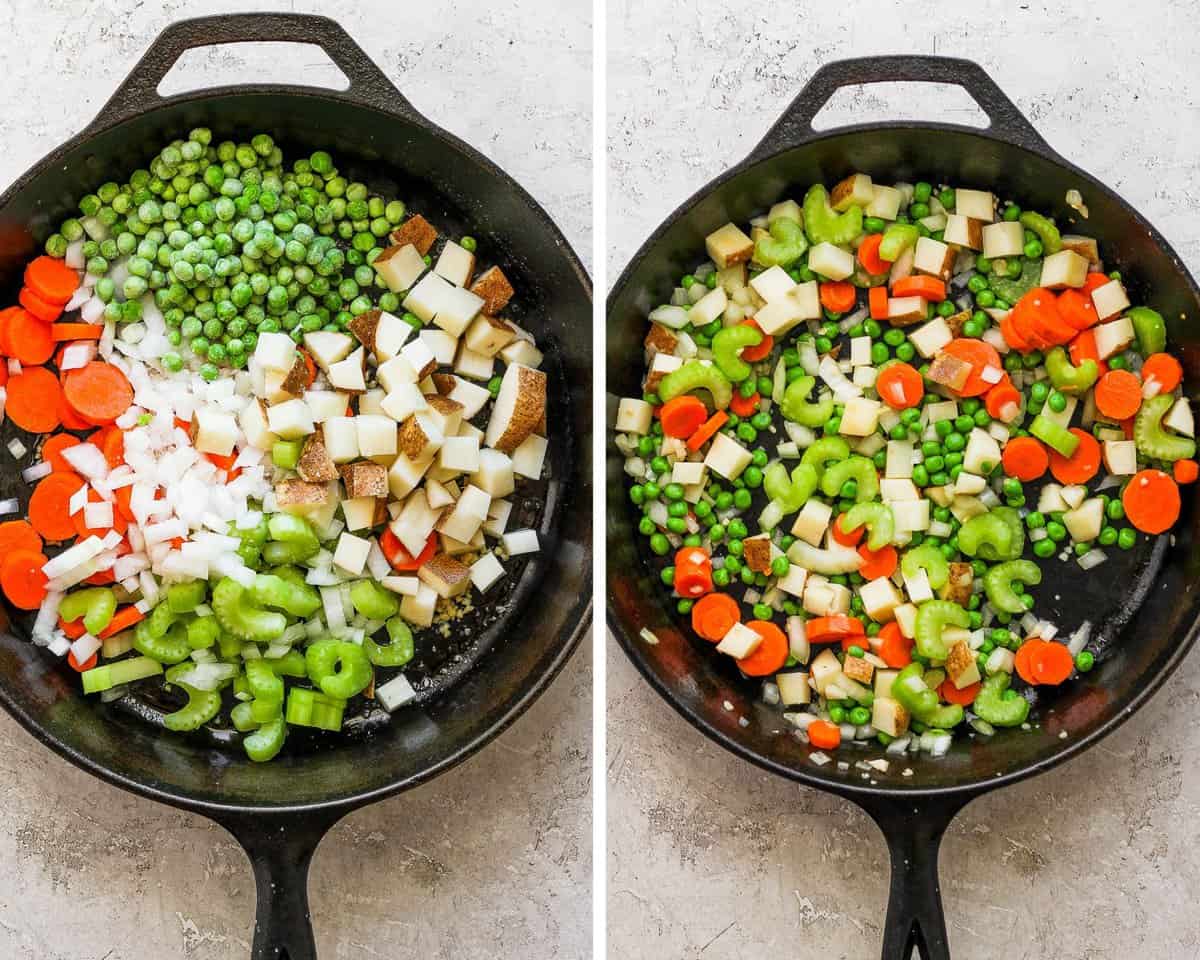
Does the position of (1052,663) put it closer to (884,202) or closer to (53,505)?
(884,202)

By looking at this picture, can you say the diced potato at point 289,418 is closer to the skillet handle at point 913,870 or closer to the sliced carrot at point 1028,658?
the skillet handle at point 913,870

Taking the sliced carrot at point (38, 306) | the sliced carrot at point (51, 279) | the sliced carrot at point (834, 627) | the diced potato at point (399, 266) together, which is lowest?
the sliced carrot at point (834, 627)

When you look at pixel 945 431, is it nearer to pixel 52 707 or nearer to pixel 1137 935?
pixel 1137 935

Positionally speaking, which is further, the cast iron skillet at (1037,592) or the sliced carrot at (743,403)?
the sliced carrot at (743,403)

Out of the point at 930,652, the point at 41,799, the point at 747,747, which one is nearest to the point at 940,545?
the point at 930,652

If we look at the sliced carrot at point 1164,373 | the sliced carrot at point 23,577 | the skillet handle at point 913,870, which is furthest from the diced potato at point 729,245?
the sliced carrot at point 23,577

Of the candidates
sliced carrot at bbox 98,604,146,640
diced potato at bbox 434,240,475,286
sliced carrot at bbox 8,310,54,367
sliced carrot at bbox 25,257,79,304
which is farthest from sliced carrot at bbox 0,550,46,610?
diced potato at bbox 434,240,475,286

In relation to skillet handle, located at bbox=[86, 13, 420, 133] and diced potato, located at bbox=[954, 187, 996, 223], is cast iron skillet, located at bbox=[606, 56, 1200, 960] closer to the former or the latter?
diced potato, located at bbox=[954, 187, 996, 223]
